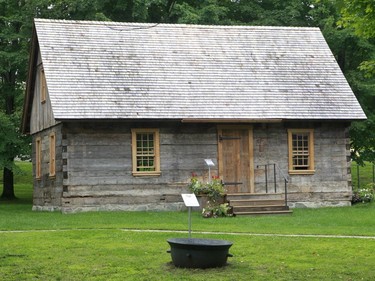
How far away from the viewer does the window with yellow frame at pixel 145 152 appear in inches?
1150

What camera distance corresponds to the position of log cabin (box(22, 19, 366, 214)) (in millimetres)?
28781

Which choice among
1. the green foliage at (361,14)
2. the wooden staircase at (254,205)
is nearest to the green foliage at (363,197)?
the wooden staircase at (254,205)

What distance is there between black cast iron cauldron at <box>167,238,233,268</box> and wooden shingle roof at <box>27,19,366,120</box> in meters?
13.5

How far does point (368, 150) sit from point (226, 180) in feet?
37.6

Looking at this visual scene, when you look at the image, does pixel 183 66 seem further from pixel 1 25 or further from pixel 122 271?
pixel 122 271

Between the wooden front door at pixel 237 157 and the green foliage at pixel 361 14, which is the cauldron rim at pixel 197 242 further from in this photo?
the wooden front door at pixel 237 157

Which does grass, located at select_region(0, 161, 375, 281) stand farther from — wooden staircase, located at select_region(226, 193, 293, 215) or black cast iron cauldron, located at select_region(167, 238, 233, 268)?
wooden staircase, located at select_region(226, 193, 293, 215)

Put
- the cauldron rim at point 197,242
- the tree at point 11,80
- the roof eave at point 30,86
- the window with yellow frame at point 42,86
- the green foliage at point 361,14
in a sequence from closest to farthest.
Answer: the cauldron rim at point 197,242, the green foliage at point 361,14, the window with yellow frame at point 42,86, the roof eave at point 30,86, the tree at point 11,80

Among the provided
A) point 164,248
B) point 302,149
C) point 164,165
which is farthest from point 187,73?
point 164,248

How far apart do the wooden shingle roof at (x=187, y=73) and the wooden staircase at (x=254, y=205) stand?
2.88 m

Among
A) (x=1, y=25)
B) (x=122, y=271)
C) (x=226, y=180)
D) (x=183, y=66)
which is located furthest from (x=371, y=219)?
(x=1, y=25)

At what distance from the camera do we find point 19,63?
37.5m

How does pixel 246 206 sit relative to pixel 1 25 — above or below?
below

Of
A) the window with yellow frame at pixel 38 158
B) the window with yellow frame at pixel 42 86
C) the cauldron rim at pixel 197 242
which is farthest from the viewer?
the window with yellow frame at pixel 38 158
